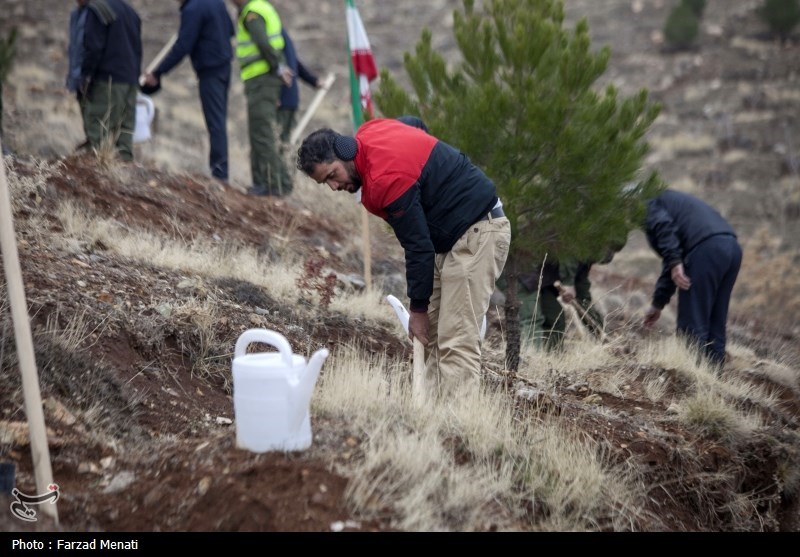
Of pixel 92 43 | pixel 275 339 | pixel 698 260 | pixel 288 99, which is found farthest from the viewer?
pixel 288 99

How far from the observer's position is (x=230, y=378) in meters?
5.33

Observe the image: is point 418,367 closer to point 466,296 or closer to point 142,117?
point 466,296

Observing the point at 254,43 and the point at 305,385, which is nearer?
the point at 305,385

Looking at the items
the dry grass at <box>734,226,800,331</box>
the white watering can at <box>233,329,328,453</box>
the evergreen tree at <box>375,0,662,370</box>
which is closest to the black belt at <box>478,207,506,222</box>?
the evergreen tree at <box>375,0,662,370</box>

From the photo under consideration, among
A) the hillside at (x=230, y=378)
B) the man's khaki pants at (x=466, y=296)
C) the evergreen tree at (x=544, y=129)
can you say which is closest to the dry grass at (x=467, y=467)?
the hillside at (x=230, y=378)

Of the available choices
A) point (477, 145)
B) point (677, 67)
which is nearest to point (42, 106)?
point (477, 145)

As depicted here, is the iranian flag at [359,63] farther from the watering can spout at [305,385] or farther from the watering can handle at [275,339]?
Result: the watering can spout at [305,385]

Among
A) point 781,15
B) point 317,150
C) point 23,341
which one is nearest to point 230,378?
point 317,150

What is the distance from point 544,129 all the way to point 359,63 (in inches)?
88.0

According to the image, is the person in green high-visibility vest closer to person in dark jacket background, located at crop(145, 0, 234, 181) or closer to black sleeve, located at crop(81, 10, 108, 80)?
person in dark jacket background, located at crop(145, 0, 234, 181)

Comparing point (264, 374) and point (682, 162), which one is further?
point (682, 162)

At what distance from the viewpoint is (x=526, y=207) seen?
6.24 m

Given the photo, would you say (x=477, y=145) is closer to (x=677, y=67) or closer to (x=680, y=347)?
(x=680, y=347)

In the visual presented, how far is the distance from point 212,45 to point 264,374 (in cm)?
636
